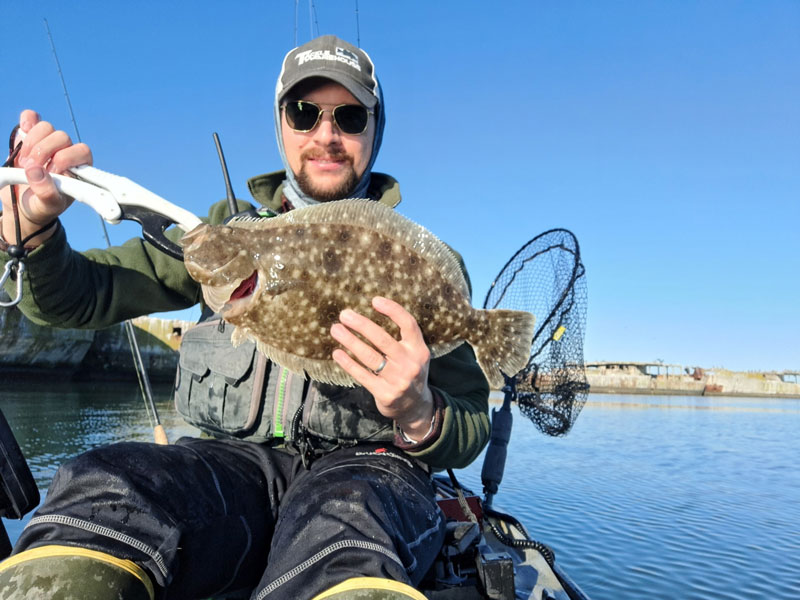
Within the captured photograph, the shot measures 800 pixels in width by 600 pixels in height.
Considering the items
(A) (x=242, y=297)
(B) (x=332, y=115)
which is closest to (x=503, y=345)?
(A) (x=242, y=297)

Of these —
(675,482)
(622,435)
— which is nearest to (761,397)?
(622,435)

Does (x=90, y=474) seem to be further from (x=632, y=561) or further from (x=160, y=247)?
(x=632, y=561)

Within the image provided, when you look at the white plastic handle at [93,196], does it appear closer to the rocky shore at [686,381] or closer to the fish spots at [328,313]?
the fish spots at [328,313]

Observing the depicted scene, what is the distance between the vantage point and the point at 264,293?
2074mm

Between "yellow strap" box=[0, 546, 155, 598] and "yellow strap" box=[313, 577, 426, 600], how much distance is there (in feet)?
2.02

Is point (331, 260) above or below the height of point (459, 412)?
above

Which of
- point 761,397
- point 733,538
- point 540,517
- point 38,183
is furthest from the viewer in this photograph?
point 761,397

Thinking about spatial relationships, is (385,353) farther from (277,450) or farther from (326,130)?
(326,130)

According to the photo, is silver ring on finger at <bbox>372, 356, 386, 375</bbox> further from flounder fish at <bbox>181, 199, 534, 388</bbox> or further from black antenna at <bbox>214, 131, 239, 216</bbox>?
black antenna at <bbox>214, 131, 239, 216</bbox>

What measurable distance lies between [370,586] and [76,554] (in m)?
0.92

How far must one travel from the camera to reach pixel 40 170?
6.79 ft

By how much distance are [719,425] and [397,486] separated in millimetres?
25257

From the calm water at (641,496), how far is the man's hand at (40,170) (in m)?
5.50

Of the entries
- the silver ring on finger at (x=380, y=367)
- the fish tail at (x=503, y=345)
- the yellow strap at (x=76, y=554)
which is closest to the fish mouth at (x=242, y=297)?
the silver ring on finger at (x=380, y=367)
